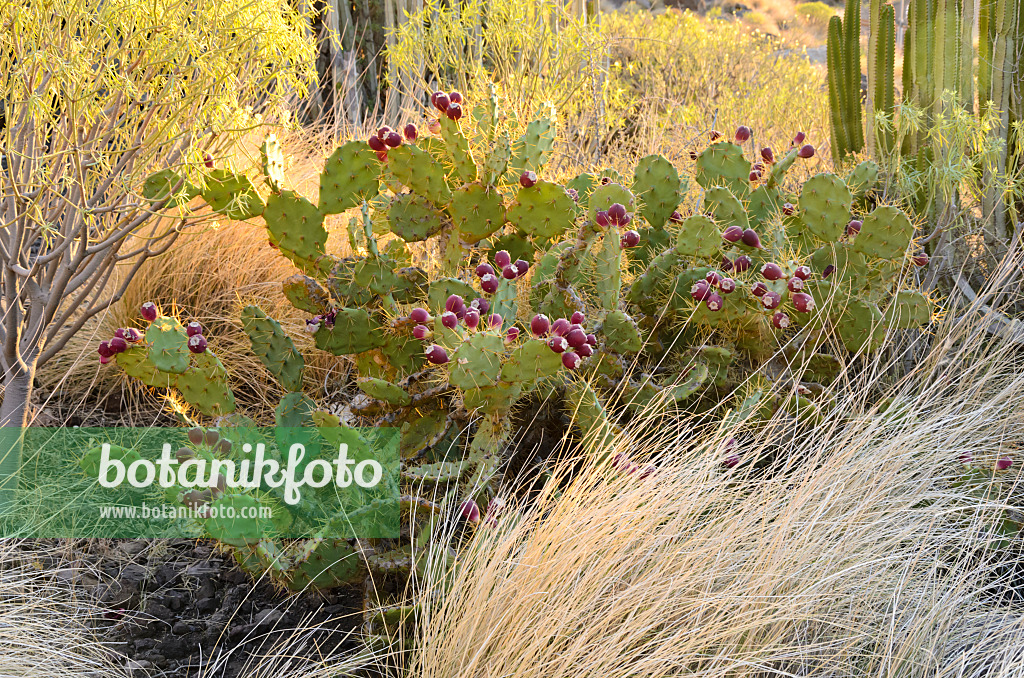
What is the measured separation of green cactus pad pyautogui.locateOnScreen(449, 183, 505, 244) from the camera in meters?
2.56

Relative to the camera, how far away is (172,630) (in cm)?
208

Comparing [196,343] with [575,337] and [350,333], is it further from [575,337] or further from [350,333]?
[575,337]

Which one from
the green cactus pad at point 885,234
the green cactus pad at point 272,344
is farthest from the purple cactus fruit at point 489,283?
the green cactus pad at point 885,234

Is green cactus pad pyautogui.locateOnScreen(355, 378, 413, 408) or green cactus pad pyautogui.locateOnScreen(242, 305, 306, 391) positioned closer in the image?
green cactus pad pyautogui.locateOnScreen(355, 378, 413, 408)

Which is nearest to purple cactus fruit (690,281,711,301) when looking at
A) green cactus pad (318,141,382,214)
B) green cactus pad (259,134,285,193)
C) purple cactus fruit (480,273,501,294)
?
purple cactus fruit (480,273,501,294)

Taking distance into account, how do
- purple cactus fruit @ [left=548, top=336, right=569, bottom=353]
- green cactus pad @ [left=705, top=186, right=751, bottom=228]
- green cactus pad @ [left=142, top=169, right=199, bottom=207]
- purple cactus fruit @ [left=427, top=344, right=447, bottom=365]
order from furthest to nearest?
green cactus pad @ [left=705, top=186, right=751, bottom=228] → green cactus pad @ [left=142, top=169, right=199, bottom=207] → purple cactus fruit @ [left=427, top=344, right=447, bottom=365] → purple cactus fruit @ [left=548, top=336, right=569, bottom=353]

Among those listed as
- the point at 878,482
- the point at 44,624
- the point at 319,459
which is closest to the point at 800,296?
the point at 878,482

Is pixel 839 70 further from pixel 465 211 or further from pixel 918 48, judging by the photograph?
pixel 465 211

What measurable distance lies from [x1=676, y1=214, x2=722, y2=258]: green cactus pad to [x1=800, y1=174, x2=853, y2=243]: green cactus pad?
13.1 inches

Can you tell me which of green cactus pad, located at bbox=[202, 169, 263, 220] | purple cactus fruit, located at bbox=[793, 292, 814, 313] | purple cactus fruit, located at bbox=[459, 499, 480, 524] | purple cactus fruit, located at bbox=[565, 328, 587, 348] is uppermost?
green cactus pad, located at bbox=[202, 169, 263, 220]

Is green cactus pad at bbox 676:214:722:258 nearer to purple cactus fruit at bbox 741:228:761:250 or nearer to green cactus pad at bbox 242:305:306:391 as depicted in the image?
purple cactus fruit at bbox 741:228:761:250

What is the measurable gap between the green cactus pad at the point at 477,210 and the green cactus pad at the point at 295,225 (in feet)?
1.35

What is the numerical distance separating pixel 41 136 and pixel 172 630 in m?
1.59

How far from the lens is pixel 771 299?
7.70 ft
